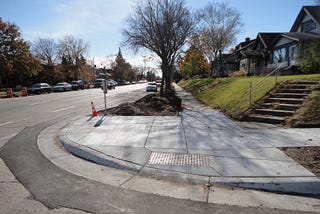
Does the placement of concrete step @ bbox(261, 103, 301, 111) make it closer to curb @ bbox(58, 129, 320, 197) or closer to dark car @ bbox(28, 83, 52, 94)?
curb @ bbox(58, 129, 320, 197)

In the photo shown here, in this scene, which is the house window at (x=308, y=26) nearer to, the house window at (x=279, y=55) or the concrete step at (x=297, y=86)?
the house window at (x=279, y=55)

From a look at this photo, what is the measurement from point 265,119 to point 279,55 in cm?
2808

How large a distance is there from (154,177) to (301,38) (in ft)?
92.4

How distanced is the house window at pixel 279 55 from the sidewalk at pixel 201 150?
2716 centimetres

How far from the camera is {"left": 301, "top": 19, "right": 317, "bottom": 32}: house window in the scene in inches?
1203

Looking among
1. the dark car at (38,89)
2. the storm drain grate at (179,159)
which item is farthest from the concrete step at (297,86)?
the dark car at (38,89)

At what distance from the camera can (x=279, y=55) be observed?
33812 millimetres

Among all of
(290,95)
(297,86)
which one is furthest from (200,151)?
(297,86)

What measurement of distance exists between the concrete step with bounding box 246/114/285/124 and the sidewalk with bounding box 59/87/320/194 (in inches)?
34.1

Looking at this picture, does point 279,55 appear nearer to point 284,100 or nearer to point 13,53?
point 284,100

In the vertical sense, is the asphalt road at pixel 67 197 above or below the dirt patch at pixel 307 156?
above

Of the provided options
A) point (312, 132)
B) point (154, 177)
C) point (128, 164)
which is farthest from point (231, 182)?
point (312, 132)

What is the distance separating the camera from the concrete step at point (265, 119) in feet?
30.2

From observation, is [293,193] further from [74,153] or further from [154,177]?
[74,153]
